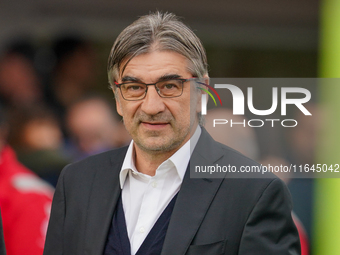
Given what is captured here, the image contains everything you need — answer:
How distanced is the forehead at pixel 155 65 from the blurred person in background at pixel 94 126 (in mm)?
1354

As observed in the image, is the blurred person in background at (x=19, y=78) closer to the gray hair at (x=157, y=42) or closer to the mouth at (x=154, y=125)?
the gray hair at (x=157, y=42)

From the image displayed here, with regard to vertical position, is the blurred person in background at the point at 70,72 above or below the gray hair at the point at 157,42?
above

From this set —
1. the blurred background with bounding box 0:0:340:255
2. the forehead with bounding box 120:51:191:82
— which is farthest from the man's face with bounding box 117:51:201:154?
the blurred background with bounding box 0:0:340:255

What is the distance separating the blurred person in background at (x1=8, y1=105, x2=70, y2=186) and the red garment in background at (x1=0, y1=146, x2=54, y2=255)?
0.06 m

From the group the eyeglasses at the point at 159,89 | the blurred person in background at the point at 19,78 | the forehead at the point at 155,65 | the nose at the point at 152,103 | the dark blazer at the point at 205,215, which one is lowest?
the dark blazer at the point at 205,215

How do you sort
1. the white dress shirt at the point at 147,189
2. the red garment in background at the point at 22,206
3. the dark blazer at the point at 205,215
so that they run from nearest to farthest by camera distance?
1. the dark blazer at the point at 205,215
2. the white dress shirt at the point at 147,189
3. the red garment in background at the point at 22,206

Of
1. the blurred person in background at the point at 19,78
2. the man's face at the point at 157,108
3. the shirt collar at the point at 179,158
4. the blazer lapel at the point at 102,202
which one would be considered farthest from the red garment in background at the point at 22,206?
the man's face at the point at 157,108

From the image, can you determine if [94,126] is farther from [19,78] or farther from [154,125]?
[154,125]

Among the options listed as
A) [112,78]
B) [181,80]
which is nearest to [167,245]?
[181,80]

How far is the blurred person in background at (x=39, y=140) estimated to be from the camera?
2.94 m

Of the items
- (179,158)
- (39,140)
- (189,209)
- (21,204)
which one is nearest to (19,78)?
(39,140)

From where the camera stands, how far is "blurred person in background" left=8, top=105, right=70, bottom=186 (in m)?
2.94

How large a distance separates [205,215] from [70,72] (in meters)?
1.90

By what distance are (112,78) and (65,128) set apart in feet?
4.21
